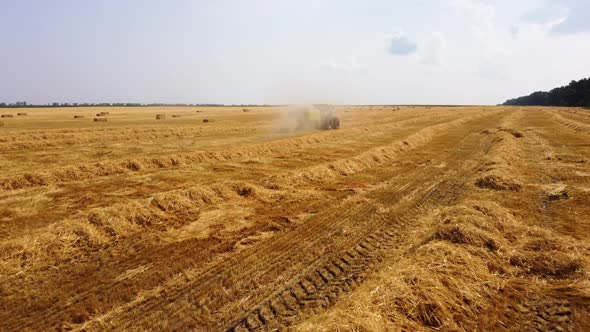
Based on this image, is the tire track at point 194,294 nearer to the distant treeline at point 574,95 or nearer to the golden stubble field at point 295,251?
the golden stubble field at point 295,251

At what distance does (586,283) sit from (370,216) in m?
4.88

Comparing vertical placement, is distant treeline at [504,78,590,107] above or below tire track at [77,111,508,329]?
above

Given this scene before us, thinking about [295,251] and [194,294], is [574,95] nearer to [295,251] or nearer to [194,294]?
[295,251]

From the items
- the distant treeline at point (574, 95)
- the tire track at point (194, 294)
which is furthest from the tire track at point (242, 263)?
the distant treeline at point (574, 95)

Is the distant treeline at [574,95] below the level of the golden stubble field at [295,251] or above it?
above

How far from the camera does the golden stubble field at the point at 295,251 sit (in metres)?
4.89

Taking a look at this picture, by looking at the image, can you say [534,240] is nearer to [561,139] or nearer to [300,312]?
[300,312]

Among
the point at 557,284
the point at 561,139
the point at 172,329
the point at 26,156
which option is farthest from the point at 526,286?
the point at 561,139

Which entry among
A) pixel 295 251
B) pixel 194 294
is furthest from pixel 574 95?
pixel 194 294

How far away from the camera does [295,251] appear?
23.4 feet

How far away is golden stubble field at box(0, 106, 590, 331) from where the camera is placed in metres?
4.89

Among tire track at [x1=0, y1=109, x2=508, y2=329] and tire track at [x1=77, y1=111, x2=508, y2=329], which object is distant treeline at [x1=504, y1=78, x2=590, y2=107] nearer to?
tire track at [x1=0, y1=109, x2=508, y2=329]

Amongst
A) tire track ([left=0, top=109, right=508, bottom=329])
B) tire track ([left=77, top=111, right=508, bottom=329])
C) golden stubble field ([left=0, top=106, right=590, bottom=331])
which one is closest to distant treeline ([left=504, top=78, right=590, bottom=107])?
golden stubble field ([left=0, top=106, right=590, bottom=331])

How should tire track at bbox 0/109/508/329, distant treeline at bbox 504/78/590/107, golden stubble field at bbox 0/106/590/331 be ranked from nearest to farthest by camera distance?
golden stubble field at bbox 0/106/590/331, tire track at bbox 0/109/508/329, distant treeline at bbox 504/78/590/107
